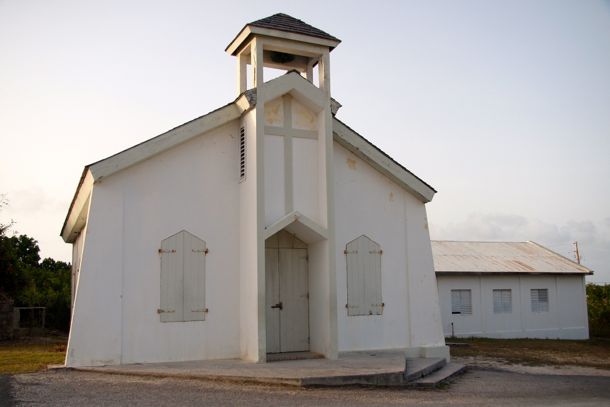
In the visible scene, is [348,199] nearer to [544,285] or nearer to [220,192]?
[220,192]

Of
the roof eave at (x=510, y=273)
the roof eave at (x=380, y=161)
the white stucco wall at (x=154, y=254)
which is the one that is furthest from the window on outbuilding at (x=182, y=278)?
the roof eave at (x=510, y=273)

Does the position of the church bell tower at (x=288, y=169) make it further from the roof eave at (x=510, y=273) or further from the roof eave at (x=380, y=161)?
the roof eave at (x=510, y=273)

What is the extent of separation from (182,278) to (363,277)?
4517mm

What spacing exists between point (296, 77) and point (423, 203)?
4.90 metres

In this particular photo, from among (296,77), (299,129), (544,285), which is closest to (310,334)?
(299,129)

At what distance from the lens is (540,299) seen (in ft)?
105

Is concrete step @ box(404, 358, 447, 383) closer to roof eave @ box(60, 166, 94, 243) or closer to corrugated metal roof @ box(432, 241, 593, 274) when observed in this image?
roof eave @ box(60, 166, 94, 243)

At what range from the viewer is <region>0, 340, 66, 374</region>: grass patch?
43.2ft

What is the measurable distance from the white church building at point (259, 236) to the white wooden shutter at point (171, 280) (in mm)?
22

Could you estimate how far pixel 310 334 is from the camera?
600 inches

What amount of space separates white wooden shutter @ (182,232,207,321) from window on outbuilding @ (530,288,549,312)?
22.3m

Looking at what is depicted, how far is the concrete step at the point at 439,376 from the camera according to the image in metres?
12.5

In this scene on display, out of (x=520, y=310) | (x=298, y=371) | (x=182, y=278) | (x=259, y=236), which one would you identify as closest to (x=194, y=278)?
(x=182, y=278)

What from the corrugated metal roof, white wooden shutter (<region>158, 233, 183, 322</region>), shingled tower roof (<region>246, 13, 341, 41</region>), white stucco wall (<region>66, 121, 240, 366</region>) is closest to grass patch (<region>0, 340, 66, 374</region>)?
white stucco wall (<region>66, 121, 240, 366</region>)
